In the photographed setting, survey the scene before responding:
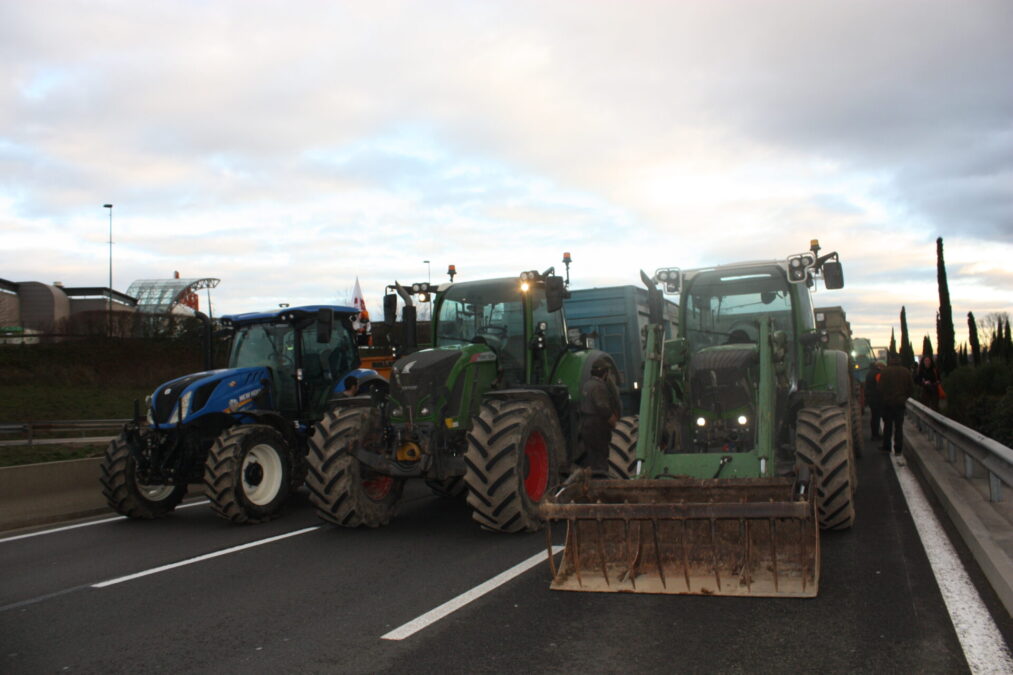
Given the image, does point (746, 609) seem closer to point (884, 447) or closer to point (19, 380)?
point (884, 447)

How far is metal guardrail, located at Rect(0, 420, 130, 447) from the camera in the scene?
19612mm

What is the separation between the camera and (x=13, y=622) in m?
5.73

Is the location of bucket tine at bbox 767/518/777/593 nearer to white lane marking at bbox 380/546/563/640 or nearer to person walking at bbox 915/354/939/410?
white lane marking at bbox 380/546/563/640

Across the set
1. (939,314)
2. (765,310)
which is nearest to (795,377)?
(765,310)

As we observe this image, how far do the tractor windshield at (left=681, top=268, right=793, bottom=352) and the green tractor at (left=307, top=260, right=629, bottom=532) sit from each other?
1528 mm

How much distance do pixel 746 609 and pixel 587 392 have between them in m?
4.28

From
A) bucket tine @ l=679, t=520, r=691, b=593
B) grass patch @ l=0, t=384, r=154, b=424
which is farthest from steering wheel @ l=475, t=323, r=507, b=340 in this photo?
grass patch @ l=0, t=384, r=154, b=424

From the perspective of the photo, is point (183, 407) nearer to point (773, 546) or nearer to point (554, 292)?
point (554, 292)

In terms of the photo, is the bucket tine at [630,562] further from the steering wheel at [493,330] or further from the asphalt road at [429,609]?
the steering wheel at [493,330]

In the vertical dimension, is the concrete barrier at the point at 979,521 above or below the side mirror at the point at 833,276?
below

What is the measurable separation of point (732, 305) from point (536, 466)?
297cm

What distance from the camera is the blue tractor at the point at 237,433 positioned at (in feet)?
30.1

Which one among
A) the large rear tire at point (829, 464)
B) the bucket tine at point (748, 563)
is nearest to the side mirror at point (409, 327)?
the large rear tire at point (829, 464)

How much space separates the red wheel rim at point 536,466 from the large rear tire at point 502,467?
0.02 m
